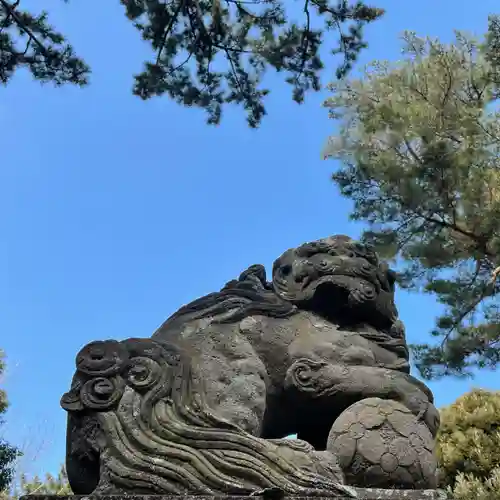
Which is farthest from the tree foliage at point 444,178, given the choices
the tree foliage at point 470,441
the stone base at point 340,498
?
the stone base at point 340,498

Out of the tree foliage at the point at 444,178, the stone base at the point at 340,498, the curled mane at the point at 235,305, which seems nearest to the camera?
the stone base at the point at 340,498

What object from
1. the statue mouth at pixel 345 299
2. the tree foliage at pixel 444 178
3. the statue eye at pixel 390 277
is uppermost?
the tree foliage at pixel 444 178

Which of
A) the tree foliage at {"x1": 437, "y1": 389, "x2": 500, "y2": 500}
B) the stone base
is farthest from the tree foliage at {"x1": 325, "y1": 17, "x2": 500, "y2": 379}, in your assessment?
the stone base

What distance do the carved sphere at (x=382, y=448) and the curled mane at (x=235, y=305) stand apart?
58cm

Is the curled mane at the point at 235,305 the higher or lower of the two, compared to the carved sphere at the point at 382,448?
higher

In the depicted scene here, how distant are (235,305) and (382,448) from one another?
867mm

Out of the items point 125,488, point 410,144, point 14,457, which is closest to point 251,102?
point 410,144

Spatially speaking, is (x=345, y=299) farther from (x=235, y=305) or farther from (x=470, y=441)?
(x=470, y=441)

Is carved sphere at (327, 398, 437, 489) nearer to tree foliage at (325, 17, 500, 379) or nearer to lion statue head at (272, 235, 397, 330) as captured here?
lion statue head at (272, 235, 397, 330)

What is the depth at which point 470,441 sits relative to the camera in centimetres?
799

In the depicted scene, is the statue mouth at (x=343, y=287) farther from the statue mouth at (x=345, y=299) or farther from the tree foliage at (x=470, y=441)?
the tree foliage at (x=470, y=441)

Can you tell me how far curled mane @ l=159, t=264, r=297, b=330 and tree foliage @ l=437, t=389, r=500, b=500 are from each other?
208 inches

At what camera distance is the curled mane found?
280 cm

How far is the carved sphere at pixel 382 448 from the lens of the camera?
2.26m
